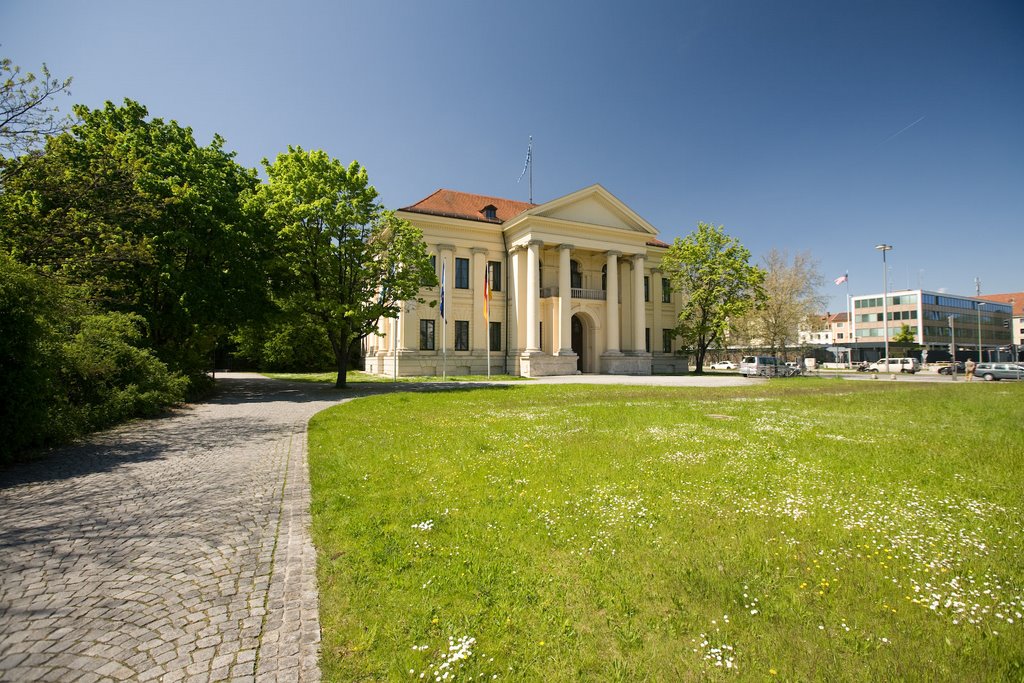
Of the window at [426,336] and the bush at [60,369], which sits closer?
the bush at [60,369]

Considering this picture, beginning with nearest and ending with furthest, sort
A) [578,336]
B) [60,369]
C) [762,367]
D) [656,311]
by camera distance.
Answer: [60,369] < [762,367] < [578,336] < [656,311]

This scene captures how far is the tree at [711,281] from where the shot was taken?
40594 millimetres

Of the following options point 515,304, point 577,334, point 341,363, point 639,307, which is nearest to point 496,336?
point 515,304

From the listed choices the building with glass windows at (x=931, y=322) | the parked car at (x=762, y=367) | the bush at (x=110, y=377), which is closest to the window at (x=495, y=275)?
the parked car at (x=762, y=367)

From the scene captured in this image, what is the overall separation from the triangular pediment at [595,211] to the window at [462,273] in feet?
20.2

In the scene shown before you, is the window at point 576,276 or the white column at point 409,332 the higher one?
the window at point 576,276

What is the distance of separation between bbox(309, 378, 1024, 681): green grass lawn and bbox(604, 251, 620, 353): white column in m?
31.6

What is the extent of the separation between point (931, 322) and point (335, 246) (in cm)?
11616

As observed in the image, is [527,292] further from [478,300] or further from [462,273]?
[462,273]

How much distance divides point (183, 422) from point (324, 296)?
1085 centimetres

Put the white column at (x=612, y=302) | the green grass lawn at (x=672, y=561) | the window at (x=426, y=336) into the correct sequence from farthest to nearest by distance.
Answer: the white column at (x=612, y=302)
the window at (x=426, y=336)
the green grass lawn at (x=672, y=561)

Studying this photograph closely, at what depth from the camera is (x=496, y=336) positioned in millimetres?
39844

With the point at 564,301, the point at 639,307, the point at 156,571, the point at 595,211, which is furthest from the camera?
the point at 639,307

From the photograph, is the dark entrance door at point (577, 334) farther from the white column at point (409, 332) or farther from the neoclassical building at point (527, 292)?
the white column at point (409, 332)
